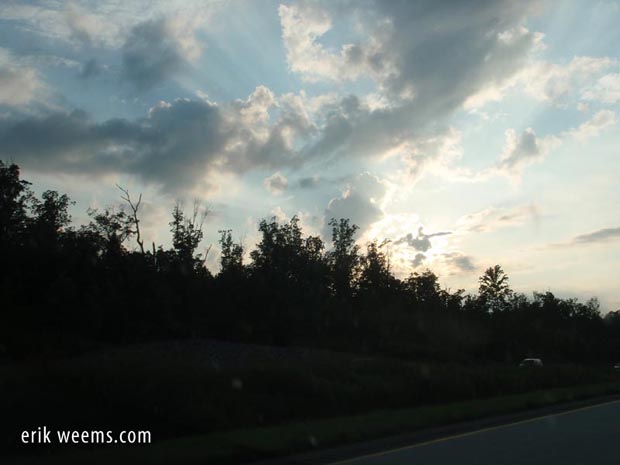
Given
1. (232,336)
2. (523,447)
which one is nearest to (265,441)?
(523,447)

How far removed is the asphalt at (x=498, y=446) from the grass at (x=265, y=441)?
2.26 ft

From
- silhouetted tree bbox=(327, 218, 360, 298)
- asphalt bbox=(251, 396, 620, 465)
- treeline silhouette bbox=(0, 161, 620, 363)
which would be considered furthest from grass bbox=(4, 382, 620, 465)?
silhouetted tree bbox=(327, 218, 360, 298)

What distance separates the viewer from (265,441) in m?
14.6

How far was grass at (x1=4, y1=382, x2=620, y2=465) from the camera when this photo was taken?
1230 cm

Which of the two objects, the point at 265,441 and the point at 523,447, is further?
the point at 265,441

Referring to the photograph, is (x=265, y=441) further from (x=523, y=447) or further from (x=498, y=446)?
(x=523, y=447)

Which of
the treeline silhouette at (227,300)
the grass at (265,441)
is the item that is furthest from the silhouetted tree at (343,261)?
the grass at (265,441)

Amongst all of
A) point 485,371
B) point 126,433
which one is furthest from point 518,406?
point 126,433

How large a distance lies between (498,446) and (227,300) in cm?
4418

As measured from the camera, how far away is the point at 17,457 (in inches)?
532

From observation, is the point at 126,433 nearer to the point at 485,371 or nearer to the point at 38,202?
the point at 485,371

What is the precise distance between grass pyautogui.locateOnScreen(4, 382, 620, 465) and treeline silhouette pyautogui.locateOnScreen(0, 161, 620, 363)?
69.1 ft

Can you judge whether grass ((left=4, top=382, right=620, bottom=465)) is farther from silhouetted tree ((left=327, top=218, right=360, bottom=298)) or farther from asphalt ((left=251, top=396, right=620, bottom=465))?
silhouetted tree ((left=327, top=218, right=360, bottom=298))

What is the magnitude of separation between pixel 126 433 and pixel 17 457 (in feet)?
12.4
